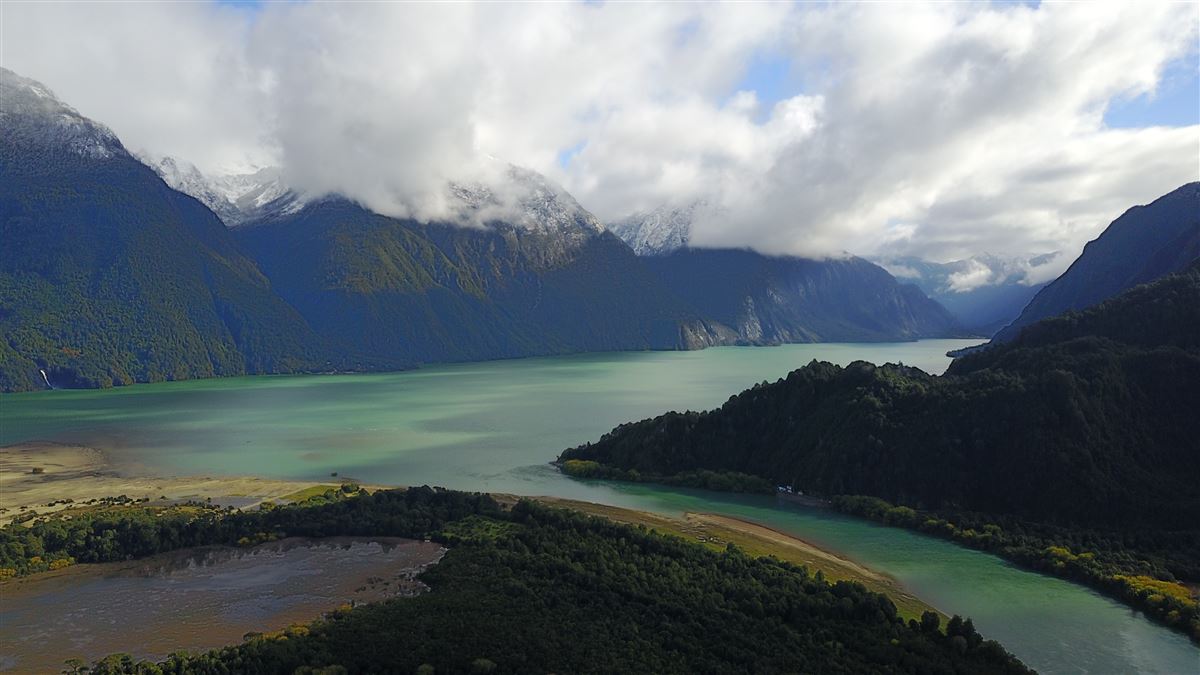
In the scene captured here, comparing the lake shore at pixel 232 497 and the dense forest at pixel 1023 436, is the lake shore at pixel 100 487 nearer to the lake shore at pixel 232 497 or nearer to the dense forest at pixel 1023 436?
the lake shore at pixel 232 497

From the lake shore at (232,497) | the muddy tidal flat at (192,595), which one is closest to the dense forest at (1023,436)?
the lake shore at (232,497)

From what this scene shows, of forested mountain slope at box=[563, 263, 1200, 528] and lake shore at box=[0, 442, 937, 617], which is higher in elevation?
forested mountain slope at box=[563, 263, 1200, 528]

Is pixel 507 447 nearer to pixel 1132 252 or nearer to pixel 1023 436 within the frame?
pixel 1023 436

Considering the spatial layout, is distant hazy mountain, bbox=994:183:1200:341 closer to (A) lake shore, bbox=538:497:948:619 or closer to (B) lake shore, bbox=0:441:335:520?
(A) lake shore, bbox=538:497:948:619

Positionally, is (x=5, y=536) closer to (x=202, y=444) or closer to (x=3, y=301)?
(x=202, y=444)

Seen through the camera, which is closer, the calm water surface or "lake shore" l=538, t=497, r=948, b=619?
the calm water surface

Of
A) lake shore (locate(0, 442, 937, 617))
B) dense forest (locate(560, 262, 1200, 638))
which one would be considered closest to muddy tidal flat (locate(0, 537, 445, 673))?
lake shore (locate(0, 442, 937, 617))
